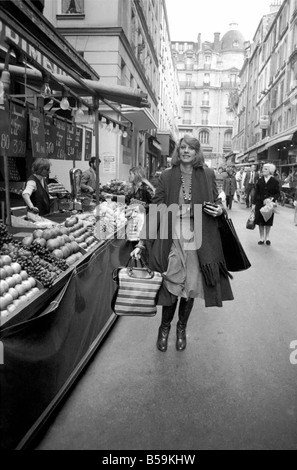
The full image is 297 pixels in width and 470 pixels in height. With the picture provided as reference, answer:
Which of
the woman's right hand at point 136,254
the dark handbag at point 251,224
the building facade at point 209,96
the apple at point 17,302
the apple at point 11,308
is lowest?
the dark handbag at point 251,224

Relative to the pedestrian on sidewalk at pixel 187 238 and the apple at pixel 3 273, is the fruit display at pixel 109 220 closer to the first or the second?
the pedestrian on sidewalk at pixel 187 238

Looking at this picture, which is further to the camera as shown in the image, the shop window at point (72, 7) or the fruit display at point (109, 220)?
the shop window at point (72, 7)

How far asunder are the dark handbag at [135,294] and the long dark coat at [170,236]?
0.81 feet

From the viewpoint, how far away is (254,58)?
49219 mm

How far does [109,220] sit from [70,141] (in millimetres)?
1899

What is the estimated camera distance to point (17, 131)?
15.7ft

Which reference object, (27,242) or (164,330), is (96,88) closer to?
(27,242)

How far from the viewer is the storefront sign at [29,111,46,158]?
16.3 ft

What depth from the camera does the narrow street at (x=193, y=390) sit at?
8.73 ft

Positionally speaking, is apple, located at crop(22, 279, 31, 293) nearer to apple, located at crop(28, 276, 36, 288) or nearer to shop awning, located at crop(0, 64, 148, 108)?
apple, located at crop(28, 276, 36, 288)

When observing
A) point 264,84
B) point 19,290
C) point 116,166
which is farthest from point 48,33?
point 264,84

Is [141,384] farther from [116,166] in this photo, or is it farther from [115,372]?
[116,166]

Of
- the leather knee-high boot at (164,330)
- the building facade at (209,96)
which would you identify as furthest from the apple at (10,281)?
the building facade at (209,96)

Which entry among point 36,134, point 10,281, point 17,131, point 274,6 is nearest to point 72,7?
point 36,134
